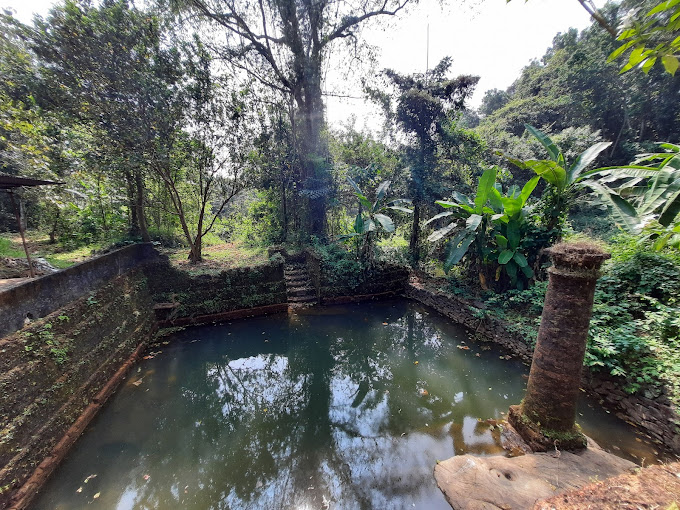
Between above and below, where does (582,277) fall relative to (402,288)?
above

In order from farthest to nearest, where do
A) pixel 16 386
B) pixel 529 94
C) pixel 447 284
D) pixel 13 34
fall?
pixel 529 94 → pixel 447 284 → pixel 13 34 → pixel 16 386

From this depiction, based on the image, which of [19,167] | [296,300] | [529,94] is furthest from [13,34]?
[529,94]

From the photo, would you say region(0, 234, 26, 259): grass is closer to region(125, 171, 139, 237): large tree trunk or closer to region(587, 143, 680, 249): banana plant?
region(125, 171, 139, 237): large tree trunk

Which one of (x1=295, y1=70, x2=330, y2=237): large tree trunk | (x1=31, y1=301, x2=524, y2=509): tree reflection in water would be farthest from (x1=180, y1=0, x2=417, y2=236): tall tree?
(x1=31, y1=301, x2=524, y2=509): tree reflection in water

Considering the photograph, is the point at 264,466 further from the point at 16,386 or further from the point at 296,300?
the point at 296,300

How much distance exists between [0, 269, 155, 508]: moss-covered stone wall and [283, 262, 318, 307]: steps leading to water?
12.0 feet

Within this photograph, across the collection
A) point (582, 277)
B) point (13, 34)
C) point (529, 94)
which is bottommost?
point (582, 277)

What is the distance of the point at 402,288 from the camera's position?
835 centimetres

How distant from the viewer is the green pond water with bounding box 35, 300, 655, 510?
9.26 feet

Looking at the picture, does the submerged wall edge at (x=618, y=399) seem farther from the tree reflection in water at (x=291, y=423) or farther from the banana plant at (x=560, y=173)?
the banana plant at (x=560, y=173)

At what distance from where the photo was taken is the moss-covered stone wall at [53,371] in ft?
8.82

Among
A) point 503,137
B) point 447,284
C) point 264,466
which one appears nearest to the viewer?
point 264,466

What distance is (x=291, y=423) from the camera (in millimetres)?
3709

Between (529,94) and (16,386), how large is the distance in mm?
21328
